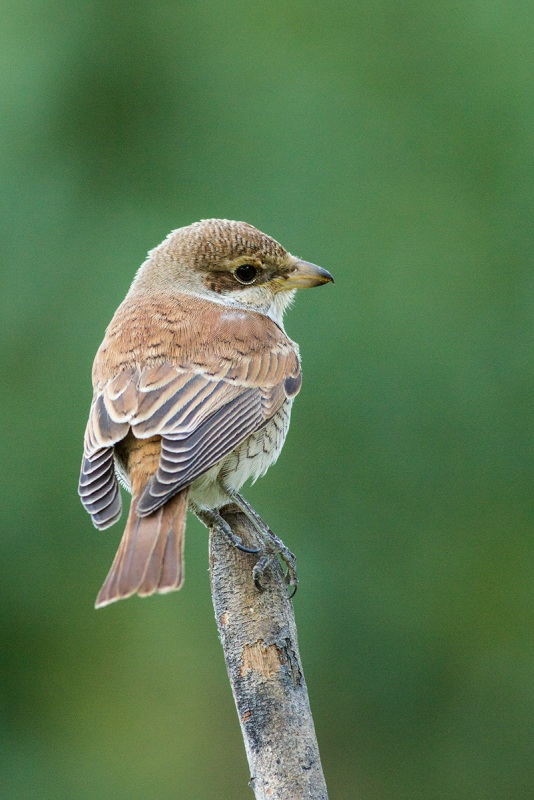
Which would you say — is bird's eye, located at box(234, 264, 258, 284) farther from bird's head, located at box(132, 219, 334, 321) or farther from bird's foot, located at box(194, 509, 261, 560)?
bird's foot, located at box(194, 509, 261, 560)

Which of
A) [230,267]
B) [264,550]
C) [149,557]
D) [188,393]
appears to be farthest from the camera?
[230,267]

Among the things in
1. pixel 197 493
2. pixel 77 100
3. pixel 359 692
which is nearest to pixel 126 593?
pixel 197 493

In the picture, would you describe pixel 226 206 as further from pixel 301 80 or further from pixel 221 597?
pixel 221 597

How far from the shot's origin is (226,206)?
5.42 metres

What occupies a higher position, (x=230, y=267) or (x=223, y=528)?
(x=230, y=267)

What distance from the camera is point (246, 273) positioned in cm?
445

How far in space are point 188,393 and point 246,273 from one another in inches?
34.8

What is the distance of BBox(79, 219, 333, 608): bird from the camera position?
3.28 metres

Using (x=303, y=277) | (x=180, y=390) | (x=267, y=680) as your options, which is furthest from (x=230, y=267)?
(x=267, y=680)

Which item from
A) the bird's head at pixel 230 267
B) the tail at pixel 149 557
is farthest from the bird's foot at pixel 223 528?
the bird's head at pixel 230 267

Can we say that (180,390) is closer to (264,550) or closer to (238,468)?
(238,468)

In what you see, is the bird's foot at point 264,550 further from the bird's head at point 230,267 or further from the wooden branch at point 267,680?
the bird's head at point 230,267

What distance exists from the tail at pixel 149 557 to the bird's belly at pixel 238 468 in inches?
15.2

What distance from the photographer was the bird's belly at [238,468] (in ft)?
12.3
